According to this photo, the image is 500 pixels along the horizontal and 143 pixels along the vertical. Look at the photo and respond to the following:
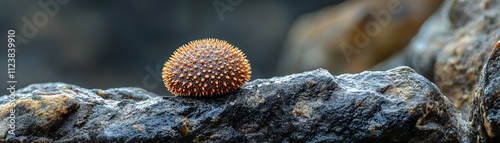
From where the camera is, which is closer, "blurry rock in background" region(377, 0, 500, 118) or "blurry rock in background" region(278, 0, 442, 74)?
"blurry rock in background" region(377, 0, 500, 118)

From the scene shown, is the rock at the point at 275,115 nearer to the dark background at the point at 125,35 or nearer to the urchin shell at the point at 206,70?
the urchin shell at the point at 206,70

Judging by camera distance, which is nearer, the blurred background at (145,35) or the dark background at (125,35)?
the blurred background at (145,35)

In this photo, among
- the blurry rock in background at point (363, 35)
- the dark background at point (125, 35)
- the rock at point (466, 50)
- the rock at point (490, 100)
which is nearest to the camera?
the rock at point (490, 100)

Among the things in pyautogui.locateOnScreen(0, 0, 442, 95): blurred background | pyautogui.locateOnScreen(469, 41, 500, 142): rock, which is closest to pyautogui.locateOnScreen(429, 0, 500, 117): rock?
pyautogui.locateOnScreen(469, 41, 500, 142): rock

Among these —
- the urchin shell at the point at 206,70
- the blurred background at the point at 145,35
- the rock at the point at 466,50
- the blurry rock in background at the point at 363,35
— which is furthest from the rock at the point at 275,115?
the blurred background at the point at 145,35

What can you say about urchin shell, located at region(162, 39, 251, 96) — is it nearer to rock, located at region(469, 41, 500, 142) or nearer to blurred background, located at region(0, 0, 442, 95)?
rock, located at region(469, 41, 500, 142)

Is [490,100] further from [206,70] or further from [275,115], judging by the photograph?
[206,70]

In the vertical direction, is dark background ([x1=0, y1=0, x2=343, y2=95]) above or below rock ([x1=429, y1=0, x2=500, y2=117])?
above

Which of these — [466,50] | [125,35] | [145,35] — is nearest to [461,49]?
[466,50]
